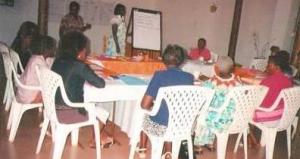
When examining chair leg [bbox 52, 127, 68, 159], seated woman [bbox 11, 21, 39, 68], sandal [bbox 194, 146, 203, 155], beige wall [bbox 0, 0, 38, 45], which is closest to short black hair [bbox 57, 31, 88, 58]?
chair leg [bbox 52, 127, 68, 159]

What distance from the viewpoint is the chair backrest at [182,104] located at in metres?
2.93

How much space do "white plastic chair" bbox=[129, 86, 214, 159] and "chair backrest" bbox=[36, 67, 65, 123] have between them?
71cm

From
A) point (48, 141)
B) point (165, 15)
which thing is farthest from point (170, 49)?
point (165, 15)

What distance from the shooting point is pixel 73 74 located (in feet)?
10.2

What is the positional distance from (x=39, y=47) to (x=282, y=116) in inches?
91.2

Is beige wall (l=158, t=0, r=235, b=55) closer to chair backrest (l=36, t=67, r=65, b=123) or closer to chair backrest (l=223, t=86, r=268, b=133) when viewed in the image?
chair backrest (l=223, t=86, r=268, b=133)

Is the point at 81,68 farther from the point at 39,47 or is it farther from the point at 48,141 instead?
the point at 48,141

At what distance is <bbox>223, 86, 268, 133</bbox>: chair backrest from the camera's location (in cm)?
333

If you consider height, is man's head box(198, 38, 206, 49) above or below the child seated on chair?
above

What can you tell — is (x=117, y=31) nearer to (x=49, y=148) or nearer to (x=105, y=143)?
(x=105, y=143)

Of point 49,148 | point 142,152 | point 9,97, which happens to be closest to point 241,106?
point 142,152

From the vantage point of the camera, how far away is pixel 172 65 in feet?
10.3

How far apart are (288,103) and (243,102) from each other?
0.53m

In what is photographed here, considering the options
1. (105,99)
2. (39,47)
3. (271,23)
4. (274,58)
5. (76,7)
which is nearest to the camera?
(105,99)
